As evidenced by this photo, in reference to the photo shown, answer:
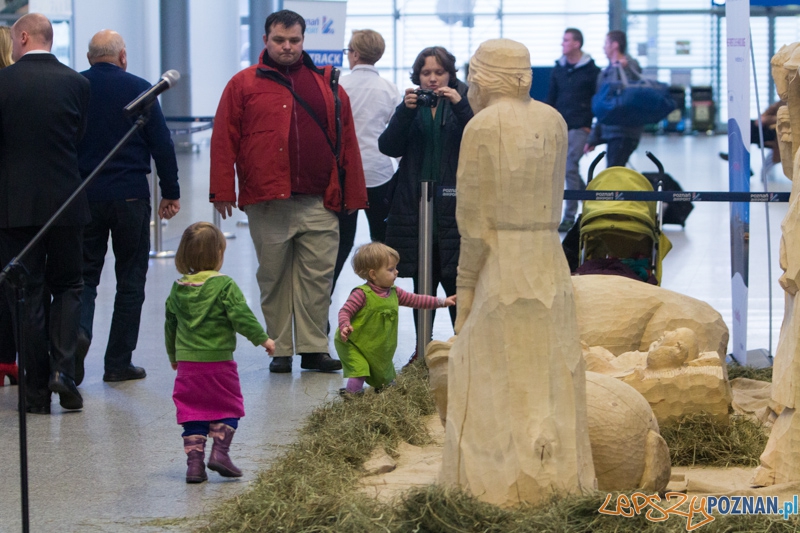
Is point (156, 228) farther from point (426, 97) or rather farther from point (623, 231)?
point (623, 231)

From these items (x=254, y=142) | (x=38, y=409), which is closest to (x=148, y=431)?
(x=38, y=409)

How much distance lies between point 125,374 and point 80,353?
45 centimetres

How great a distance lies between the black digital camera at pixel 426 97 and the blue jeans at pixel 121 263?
5.87ft

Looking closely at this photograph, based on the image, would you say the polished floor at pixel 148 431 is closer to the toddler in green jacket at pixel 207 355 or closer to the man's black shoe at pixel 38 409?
the man's black shoe at pixel 38 409

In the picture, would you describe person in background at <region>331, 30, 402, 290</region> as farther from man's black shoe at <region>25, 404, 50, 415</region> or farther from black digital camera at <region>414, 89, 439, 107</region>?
man's black shoe at <region>25, 404, 50, 415</region>

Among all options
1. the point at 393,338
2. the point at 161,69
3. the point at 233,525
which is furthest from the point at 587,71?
the point at 233,525

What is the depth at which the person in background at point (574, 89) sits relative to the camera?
13.2 meters

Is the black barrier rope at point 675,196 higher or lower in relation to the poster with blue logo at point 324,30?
lower

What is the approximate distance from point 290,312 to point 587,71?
7.43m

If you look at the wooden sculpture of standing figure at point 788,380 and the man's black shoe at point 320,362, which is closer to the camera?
the wooden sculpture of standing figure at point 788,380

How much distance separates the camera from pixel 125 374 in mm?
6711

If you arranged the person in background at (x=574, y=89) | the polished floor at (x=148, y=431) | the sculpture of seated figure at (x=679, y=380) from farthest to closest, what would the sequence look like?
the person in background at (x=574, y=89), the sculpture of seated figure at (x=679, y=380), the polished floor at (x=148, y=431)

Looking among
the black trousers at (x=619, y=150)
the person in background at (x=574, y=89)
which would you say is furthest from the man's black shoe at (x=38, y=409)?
the black trousers at (x=619, y=150)

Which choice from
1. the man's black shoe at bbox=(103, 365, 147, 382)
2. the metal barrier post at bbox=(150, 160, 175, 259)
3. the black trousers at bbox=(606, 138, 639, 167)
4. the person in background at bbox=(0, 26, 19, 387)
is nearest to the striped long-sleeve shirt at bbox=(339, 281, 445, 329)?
the man's black shoe at bbox=(103, 365, 147, 382)
